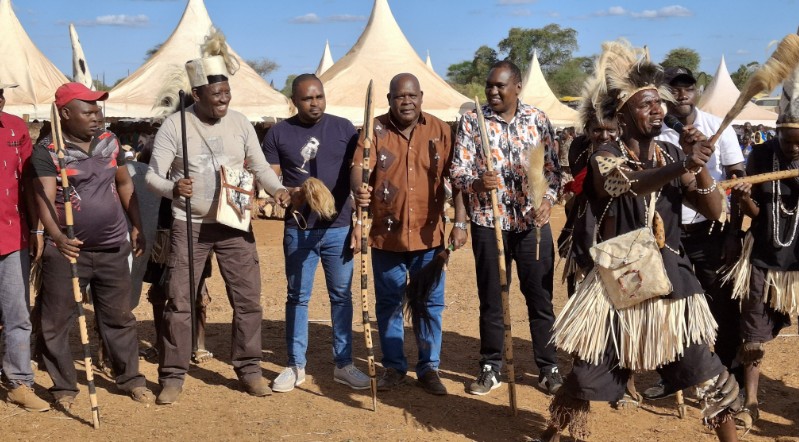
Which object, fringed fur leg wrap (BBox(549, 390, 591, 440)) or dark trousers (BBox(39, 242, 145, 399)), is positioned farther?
dark trousers (BBox(39, 242, 145, 399))

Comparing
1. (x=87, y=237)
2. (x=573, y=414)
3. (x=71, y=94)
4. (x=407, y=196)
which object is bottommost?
(x=573, y=414)

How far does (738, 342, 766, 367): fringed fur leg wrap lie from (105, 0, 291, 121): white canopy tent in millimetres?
13048

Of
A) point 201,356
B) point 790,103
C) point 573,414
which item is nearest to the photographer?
point 573,414

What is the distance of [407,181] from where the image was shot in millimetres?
5859

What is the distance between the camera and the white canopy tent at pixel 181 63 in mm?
16875

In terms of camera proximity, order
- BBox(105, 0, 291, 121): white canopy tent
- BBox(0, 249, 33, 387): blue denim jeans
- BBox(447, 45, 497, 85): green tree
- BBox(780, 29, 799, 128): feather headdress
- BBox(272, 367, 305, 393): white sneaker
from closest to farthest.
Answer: BBox(780, 29, 799, 128): feather headdress < BBox(0, 249, 33, 387): blue denim jeans < BBox(272, 367, 305, 393): white sneaker < BBox(105, 0, 291, 121): white canopy tent < BBox(447, 45, 497, 85): green tree

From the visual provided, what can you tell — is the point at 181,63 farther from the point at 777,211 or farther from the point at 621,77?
the point at 621,77

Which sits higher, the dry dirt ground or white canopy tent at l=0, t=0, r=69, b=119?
white canopy tent at l=0, t=0, r=69, b=119

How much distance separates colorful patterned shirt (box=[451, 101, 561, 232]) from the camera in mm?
5781

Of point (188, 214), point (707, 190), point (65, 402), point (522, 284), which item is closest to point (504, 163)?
point (522, 284)

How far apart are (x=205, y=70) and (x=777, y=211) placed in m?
3.76

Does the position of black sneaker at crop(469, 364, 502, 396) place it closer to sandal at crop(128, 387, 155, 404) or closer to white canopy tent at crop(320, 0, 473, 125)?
sandal at crop(128, 387, 155, 404)

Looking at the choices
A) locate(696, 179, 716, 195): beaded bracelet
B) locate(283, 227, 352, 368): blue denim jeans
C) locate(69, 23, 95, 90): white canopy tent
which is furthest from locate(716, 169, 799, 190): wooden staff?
locate(69, 23, 95, 90): white canopy tent

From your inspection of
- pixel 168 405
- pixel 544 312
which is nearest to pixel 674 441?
pixel 544 312
